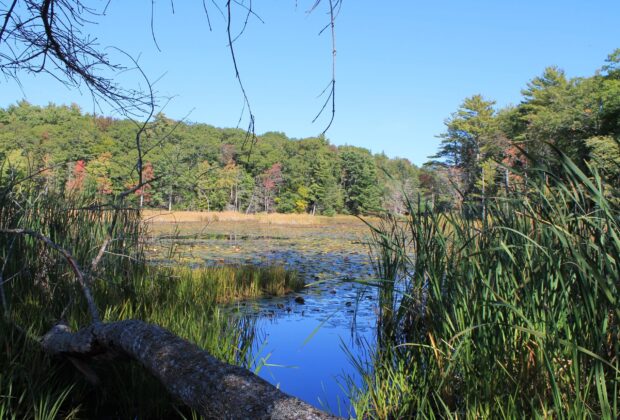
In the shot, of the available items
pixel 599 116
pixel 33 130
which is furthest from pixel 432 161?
pixel 33 130

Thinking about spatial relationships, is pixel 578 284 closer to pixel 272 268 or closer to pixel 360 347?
pixel 360 347

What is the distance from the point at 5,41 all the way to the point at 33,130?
123ft

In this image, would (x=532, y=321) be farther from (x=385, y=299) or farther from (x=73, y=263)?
(x=73, y=263)

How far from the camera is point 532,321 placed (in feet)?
6.63

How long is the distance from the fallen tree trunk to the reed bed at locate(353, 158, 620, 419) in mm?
668

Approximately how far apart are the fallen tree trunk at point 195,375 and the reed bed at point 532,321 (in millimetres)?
668

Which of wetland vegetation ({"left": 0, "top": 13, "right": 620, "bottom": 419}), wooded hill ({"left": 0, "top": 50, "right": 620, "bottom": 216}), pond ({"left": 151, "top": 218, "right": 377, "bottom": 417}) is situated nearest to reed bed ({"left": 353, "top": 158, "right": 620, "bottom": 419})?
wetland vegetation ({"left": 0, "top": 13, "right": 620, "bottom": 419})

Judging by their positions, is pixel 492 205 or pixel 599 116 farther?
pixel 599 116

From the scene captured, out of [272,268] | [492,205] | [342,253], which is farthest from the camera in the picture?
[342,253]

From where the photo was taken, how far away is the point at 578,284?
5.66ft

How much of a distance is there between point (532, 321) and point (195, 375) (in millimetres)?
1361

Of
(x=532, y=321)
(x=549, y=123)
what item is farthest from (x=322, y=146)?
(x=532, y=321)

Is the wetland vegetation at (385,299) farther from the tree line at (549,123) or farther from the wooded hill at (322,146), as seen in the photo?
the wooded hill at (322,146)

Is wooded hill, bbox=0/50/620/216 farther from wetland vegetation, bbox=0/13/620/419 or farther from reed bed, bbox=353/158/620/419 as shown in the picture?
reed bed, bbox=353/158/620/419
